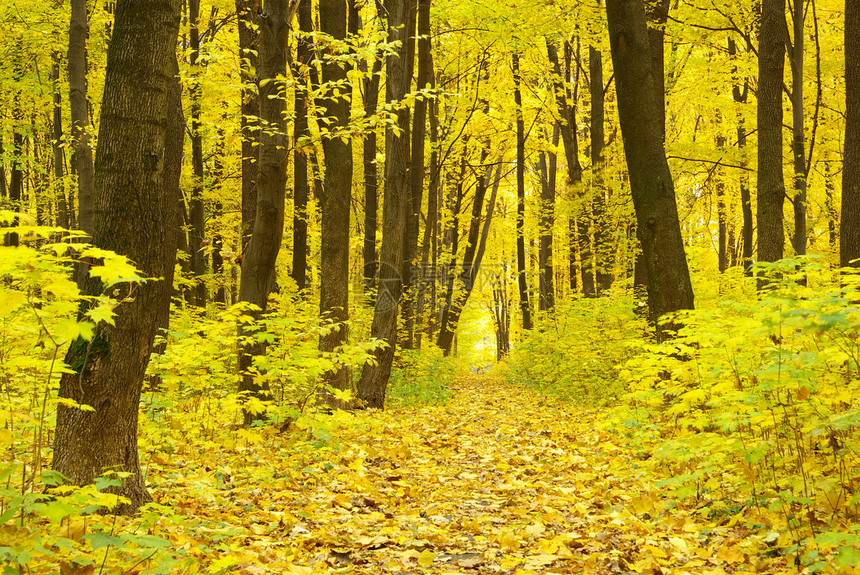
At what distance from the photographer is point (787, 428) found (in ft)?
13.9

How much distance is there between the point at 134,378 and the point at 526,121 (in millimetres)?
19649

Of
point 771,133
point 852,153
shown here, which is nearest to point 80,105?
point 771,133

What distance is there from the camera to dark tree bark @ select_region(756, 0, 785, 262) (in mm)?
9562

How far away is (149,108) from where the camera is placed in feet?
13.6

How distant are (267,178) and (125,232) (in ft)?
11.2

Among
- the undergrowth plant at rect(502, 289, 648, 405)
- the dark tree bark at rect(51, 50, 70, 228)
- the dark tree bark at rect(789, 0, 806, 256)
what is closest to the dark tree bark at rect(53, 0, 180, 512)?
the undergrowth plant at rect(502, 289, 648, 405)

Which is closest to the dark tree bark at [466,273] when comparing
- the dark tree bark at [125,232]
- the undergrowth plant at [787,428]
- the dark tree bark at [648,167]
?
the dark tree bark at [648,167]

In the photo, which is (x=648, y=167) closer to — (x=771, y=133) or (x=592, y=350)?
(x=771, y=133)

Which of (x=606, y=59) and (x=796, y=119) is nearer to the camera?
(x=796, y=119)

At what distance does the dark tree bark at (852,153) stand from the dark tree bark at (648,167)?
317 cm

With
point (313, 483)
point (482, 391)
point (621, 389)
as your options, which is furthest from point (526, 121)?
point (313, 483)

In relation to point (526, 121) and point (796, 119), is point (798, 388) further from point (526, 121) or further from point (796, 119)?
point (526, 121)

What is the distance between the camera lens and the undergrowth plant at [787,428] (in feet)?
11.3

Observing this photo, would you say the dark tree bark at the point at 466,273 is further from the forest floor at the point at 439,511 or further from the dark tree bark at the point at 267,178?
the dark tree bark at the point at 267,178
